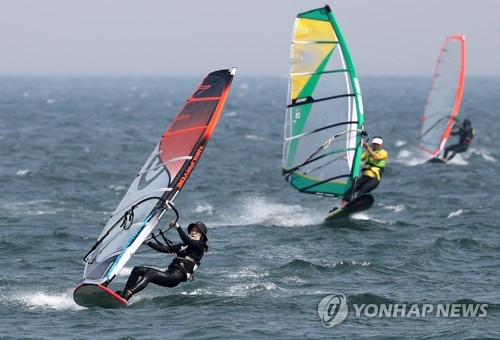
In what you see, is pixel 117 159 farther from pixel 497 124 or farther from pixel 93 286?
pixel 497 124

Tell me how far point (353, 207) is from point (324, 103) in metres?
2.50

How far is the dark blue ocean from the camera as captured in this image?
13953 millimetres

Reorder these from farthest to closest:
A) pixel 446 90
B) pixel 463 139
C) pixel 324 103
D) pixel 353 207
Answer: pixel 463 139
pixel 446 90
pixel 324 103
pixel 353 207

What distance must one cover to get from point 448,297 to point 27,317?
21.6ft

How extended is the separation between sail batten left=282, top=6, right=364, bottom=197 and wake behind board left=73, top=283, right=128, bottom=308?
9.27 m

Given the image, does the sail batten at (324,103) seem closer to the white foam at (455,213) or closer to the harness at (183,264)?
the white foam at (455,213)

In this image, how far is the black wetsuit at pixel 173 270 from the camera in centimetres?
1426

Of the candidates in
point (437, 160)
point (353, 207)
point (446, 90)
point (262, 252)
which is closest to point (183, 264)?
point (262, 252)

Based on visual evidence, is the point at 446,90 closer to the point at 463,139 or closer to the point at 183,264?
the point at 463,139

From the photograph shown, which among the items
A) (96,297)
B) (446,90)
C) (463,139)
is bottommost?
(463,139)

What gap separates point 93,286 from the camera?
13773 millimetres

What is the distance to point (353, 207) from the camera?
73.4ft

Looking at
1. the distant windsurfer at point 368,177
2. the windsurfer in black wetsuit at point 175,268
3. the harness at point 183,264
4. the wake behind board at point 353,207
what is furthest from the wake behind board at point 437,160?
the harness at point 183,264

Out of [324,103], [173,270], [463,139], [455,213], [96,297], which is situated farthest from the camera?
[463,139]
